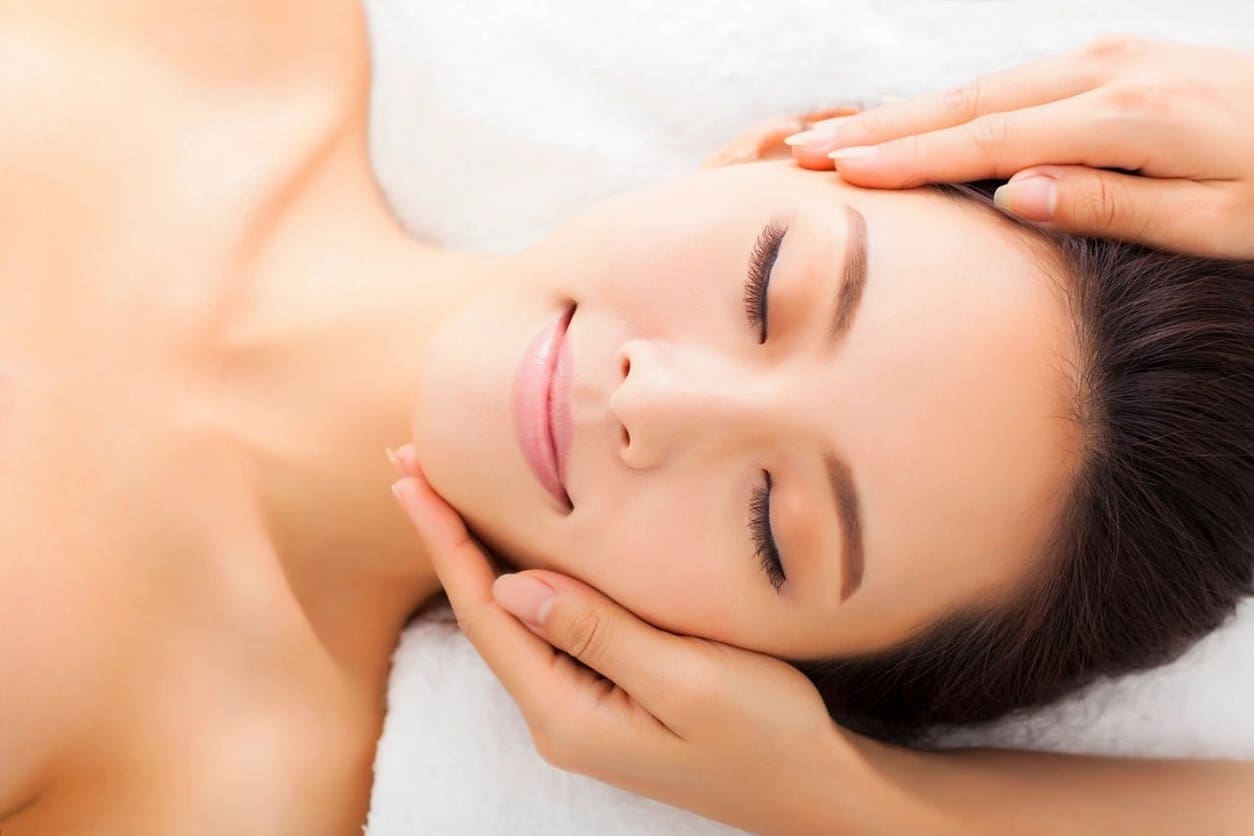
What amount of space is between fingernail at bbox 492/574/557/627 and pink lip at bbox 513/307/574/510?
0.11 metres

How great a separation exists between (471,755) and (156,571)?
0.47 m

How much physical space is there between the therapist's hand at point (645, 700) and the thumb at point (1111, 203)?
0.58m

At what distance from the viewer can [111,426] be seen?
51.0 inches

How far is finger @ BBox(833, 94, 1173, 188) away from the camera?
112 centimetres

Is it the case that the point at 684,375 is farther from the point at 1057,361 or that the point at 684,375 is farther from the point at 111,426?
the point at 111,426

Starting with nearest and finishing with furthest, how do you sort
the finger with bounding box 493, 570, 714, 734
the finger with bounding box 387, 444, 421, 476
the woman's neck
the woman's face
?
the woman's face
the finger with bounding box 493, 570, 714, 734
the finger with bounding box 387, 444, 421, 476
the woman's neck

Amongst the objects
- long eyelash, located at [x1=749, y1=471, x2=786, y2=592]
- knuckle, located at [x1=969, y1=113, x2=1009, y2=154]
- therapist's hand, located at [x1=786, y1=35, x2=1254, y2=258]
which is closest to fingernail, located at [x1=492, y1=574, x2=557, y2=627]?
long eyelash, located at [x1=749, y1=471, x2=786, y2=592]

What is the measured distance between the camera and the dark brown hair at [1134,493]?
44.5 inches

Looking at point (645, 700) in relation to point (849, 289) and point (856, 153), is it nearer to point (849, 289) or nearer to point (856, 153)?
point (849, 289)

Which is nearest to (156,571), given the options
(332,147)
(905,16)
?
(332,147)

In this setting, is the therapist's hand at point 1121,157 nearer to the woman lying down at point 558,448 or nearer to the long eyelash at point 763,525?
the woman lying down at point 558,448

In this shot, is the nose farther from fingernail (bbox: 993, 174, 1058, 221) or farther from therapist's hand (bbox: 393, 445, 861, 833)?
fingernail (bbox: 993, 174, 1058, 221)

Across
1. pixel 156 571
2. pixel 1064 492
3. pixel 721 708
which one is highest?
pixel 156 571

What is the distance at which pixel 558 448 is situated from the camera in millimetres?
1122
